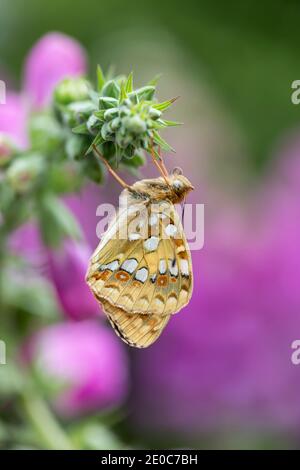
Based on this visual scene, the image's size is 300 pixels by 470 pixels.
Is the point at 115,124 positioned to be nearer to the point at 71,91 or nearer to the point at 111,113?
the point at 111,113

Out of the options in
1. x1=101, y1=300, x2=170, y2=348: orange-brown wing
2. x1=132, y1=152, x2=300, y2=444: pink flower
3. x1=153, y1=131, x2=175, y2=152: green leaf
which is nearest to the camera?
x1=153, y1=131, x2=175, y2=152: green leaf

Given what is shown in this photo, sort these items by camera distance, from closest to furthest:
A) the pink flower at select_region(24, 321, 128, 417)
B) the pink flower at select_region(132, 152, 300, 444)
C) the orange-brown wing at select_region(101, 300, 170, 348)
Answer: the orange-brown wing at select_region(101, 300, 170, 348)
the pink flower at select_region(24, 321, 128, 417)
the pink flower at select_region(132, 152, 300, 444)

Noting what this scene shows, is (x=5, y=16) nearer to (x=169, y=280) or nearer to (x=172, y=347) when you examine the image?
(x=172, y=347)

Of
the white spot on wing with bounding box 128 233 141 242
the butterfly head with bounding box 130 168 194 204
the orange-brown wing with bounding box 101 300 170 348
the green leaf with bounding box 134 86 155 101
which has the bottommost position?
the orange-brown wing with bounding box 101 300 170 348

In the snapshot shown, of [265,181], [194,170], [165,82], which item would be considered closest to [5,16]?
[165,82]

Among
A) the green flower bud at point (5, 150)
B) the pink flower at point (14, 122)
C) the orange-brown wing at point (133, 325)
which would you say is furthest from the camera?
the pink flower at point (14, 122)

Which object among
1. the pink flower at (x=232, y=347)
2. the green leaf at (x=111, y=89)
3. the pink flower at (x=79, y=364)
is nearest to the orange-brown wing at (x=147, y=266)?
the green leaf at (x=111, y=89)

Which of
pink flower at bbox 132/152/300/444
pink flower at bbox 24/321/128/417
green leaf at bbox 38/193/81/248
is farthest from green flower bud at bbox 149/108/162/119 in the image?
pink flower at bbox 132/152/300/444

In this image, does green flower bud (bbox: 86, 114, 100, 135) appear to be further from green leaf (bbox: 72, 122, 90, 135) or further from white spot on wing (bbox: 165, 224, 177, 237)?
white spot on wing (bbox: 165, 224, 177, 237)

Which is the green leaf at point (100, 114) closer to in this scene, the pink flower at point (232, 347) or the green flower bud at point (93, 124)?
the green flower bud at point (93, 124)
